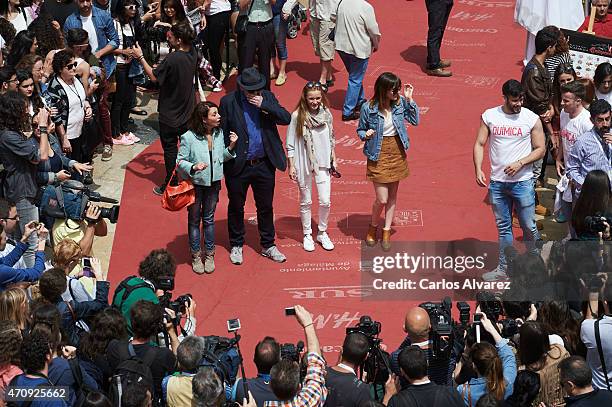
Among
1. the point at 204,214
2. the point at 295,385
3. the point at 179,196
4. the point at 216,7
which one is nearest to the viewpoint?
the point at 295,385

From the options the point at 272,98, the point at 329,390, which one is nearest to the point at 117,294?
the point at 329,390

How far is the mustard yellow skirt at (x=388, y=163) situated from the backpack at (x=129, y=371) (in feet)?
12.8

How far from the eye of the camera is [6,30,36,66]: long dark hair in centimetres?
1159

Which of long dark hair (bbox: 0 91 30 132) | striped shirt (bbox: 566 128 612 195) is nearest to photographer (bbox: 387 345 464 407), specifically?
striped shirt (bbox: 566 128 612 195)

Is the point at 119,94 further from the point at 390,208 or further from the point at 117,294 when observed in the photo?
the point at 117,294

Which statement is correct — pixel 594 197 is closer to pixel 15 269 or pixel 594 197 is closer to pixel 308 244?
pixel 308 244

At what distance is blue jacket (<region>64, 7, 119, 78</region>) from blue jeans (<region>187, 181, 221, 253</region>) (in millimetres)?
2754

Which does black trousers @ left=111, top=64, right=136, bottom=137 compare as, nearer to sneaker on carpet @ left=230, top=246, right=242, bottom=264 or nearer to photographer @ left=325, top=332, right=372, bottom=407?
sneaker on carpet @ left=230, top=246, right=242, bottom=264

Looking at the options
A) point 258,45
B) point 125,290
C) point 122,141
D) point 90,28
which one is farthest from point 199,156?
point 258,45

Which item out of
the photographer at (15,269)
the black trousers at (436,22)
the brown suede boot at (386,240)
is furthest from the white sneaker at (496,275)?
the black trousers at (436,22)

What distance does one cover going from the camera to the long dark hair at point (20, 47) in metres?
11.6

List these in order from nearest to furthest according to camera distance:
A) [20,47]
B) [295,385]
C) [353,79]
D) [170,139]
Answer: [295,385] → [20,47] → [170,139] → [353,79]

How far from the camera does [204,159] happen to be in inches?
411

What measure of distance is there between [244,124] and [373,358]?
3.50 metres
